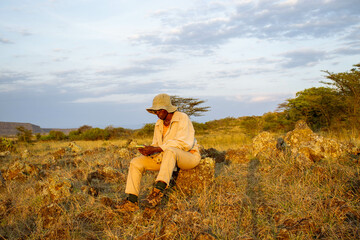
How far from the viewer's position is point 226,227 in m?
3.21

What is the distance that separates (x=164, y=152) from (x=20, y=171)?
3818 millimetres

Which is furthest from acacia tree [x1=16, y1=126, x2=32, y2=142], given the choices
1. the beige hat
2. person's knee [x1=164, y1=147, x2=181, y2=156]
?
person's knee [x1=164, y1=147, x2=181, y2=156]

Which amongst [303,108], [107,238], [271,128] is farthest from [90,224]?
[271,128]

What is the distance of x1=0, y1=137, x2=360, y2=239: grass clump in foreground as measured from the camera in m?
3.07

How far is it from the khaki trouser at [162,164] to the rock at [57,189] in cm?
120

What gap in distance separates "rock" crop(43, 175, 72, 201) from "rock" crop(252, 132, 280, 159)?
166 inches

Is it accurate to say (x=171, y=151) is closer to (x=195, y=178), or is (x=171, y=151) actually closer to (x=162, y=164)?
(x=162, y=164)

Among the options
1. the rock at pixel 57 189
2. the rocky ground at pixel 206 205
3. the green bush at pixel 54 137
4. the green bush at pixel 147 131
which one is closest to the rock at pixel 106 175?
the rocky ground at pixel 206 205

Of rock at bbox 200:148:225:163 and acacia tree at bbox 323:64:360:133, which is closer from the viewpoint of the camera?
rock at bbox 200:148:225:163

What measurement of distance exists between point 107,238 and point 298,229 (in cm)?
193

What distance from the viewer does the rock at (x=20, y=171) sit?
20.1ft

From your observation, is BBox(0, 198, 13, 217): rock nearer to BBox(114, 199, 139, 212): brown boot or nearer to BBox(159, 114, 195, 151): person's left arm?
BBox(114, 199, 139, 212): brown boot

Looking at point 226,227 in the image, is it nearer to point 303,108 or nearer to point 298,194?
point 298,194

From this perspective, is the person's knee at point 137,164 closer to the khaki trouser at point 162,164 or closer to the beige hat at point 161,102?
the khaki trouser at point 162,164
